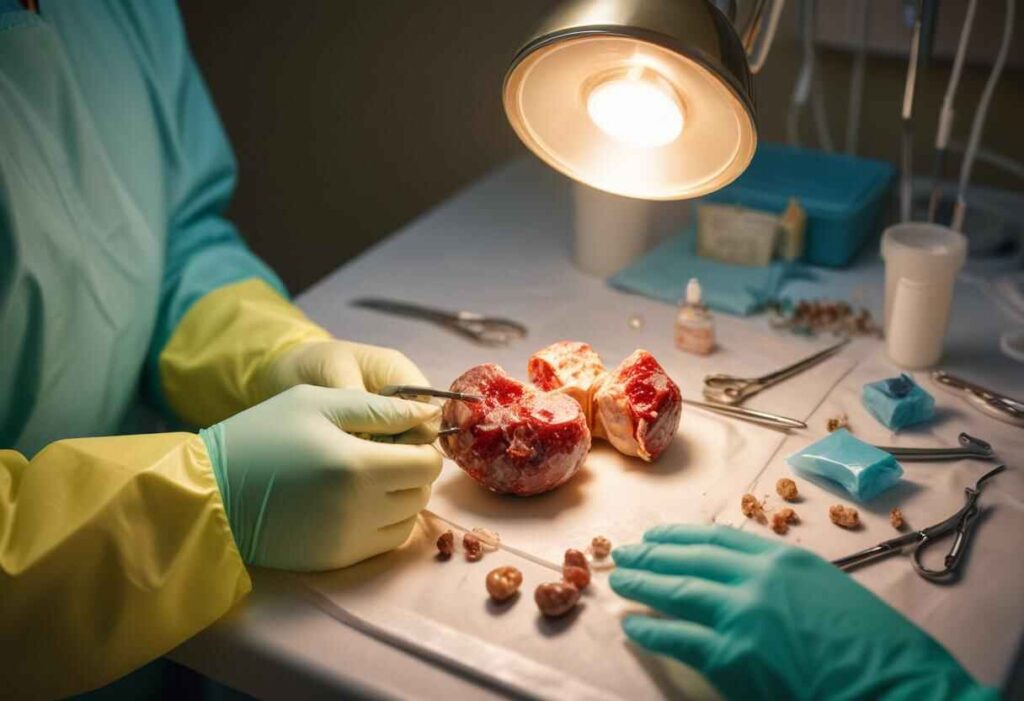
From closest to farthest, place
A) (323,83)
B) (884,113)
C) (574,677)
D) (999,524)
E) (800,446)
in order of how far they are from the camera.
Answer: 1. (574,677)
2. (999,524)
3. (800,446)
4. (884,113)
5. (323,83)

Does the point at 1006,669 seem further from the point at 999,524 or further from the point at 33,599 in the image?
the point at 33,599

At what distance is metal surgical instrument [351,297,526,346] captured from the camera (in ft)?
5.42

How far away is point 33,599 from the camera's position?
3.34ft

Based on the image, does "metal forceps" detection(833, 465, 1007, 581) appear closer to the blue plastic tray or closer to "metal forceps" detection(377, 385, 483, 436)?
"metal forceps" detection(377, 385, 483, 436)

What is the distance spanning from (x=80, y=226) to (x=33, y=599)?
22.2 inches

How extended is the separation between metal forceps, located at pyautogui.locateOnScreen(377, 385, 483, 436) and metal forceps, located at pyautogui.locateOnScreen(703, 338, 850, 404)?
16.1 inches

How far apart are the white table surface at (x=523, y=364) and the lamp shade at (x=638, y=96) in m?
0.39

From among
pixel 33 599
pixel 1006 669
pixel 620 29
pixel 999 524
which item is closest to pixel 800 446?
pixel 999 524

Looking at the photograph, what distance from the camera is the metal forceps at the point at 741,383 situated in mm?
1461

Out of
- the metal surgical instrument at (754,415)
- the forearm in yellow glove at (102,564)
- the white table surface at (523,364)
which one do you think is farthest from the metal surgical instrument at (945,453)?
the forearm in yellow glove at (102,564)

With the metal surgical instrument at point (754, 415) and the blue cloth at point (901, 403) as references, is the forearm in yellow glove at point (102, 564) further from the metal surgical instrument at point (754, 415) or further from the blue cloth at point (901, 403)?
the blue cloth at point (901, 403)

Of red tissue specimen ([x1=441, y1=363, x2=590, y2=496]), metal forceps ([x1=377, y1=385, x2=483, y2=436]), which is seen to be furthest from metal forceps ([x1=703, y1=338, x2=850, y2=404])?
metal forceps ([x1=377, y1=385, x2=483, y2=436])

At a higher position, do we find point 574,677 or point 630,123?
point 630,123

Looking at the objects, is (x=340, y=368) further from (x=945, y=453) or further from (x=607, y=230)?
(x=945, y=453)
